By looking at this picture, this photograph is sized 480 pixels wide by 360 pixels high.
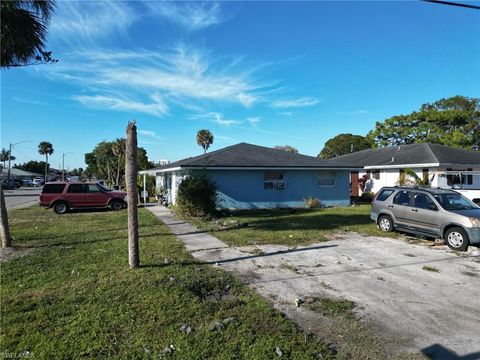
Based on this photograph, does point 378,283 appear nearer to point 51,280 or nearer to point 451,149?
point 51,280

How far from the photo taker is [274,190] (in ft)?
70.2

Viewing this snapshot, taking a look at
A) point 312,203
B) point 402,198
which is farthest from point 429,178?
point 402,198

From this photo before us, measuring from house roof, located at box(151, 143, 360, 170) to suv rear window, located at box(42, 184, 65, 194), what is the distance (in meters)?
6.33

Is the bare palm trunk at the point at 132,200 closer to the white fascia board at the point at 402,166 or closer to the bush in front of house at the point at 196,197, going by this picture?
the bush in front of house at the point at 196,197

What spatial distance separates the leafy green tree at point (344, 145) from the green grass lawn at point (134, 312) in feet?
187

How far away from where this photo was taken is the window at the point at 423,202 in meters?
10.8

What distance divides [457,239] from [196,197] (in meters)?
10.3

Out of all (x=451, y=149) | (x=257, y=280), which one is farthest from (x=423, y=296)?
(x=451, y=149)

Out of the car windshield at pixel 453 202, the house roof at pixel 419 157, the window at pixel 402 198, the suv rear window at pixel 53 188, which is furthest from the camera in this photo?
the house roof at pixel 419 157

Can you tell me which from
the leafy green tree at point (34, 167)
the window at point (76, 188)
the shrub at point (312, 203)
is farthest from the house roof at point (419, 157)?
the leafy green tree at point (34, 167)

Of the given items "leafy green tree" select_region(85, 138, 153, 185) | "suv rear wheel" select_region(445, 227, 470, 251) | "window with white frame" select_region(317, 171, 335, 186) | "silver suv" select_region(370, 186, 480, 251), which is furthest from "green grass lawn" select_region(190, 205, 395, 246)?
"leafy green tree" select_region(85, 138, 153, 185)

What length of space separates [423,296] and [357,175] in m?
26.3

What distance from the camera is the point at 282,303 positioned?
224 inches

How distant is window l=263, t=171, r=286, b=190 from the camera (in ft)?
69.7
